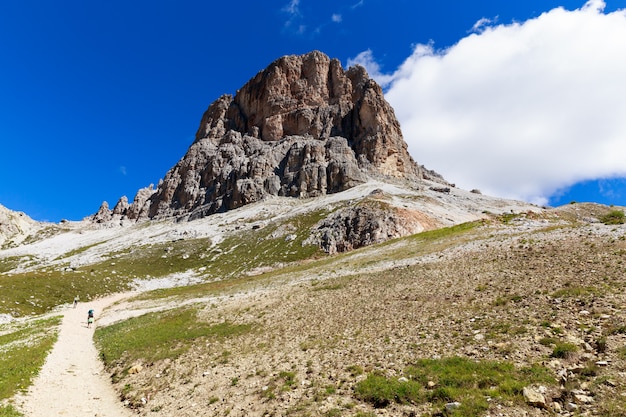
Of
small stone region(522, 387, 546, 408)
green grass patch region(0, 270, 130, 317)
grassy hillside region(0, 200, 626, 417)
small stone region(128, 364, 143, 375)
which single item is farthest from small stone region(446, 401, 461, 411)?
green grass patch region(0, 270, 130, 317)

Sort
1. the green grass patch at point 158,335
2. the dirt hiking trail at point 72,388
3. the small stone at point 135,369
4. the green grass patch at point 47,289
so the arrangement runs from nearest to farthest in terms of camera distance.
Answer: the dirt hiking trail at point 72,388
the small stone at point 135,369
the green grass patch at point 158,335
the green grass patch at point 47,289

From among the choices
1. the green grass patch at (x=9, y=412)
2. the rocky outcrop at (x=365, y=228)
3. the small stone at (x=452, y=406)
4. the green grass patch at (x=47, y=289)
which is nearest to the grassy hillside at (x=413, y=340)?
the small stone at (x=452, y=406)

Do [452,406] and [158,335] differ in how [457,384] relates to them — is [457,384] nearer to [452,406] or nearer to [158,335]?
[452,406]

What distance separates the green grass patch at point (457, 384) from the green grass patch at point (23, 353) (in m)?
21.6

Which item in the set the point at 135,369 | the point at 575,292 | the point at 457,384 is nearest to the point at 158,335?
the point at 135,369

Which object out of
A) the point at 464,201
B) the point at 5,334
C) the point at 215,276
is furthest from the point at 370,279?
the point at 464,201

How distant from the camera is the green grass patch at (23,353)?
2250 centimetres

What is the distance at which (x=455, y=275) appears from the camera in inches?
1387

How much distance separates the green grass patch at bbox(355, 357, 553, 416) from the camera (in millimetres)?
13859

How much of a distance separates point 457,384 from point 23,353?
35.5 m

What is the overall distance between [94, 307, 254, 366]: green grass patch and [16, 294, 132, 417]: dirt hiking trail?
1590mm

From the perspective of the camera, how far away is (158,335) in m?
33.2

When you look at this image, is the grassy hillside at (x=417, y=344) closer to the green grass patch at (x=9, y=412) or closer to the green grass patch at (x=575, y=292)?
the green grass patch at (x=575, y=292)

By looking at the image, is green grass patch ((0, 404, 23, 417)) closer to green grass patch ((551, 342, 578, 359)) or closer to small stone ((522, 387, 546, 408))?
small stone ((522, 387, 546, 408))
